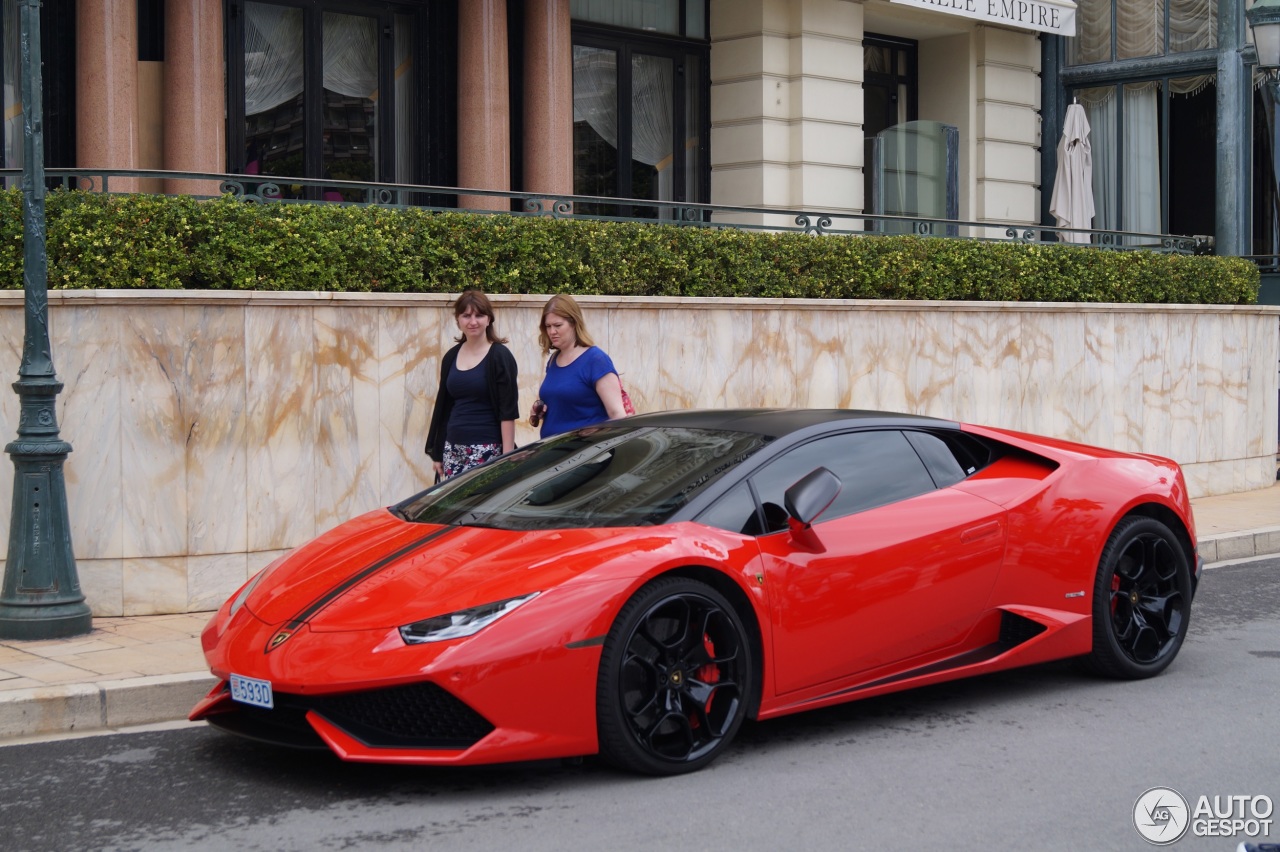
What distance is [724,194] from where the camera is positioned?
17641 mm

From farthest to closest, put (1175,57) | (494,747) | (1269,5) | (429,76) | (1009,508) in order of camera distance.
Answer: (1175,57), (429,76), (1269,5), (1009,508), (494,747)

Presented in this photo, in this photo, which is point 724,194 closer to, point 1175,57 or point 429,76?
point 429,76

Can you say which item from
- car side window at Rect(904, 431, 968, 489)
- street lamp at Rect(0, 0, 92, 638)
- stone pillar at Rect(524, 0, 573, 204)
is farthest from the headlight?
stone pillar at Rect(524, 0, 573, 204)

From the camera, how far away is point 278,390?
8.92 meters

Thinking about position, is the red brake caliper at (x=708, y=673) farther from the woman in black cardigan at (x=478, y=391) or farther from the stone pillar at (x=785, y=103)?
the stone pillar at (x=785, y=103)

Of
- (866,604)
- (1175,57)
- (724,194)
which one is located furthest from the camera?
(1175,57)

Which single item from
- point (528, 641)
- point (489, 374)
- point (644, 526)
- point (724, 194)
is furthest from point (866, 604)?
point (724, 194)

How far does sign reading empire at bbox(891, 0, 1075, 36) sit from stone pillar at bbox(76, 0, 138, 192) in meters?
8.58

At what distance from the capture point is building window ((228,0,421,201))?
46.8 feet

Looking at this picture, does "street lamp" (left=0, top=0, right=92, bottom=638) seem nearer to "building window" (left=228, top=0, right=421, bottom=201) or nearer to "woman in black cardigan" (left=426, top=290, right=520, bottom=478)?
"woman in black cardigan" (left=426, top=290, right=520, bottom=478)

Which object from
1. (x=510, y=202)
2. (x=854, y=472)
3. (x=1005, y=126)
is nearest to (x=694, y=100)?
(x=510, y=202)

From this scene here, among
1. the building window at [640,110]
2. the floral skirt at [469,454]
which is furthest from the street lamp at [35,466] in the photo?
the building window at [640,110]

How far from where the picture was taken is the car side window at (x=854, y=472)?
583 cm

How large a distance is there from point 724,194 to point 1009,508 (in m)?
11.7
